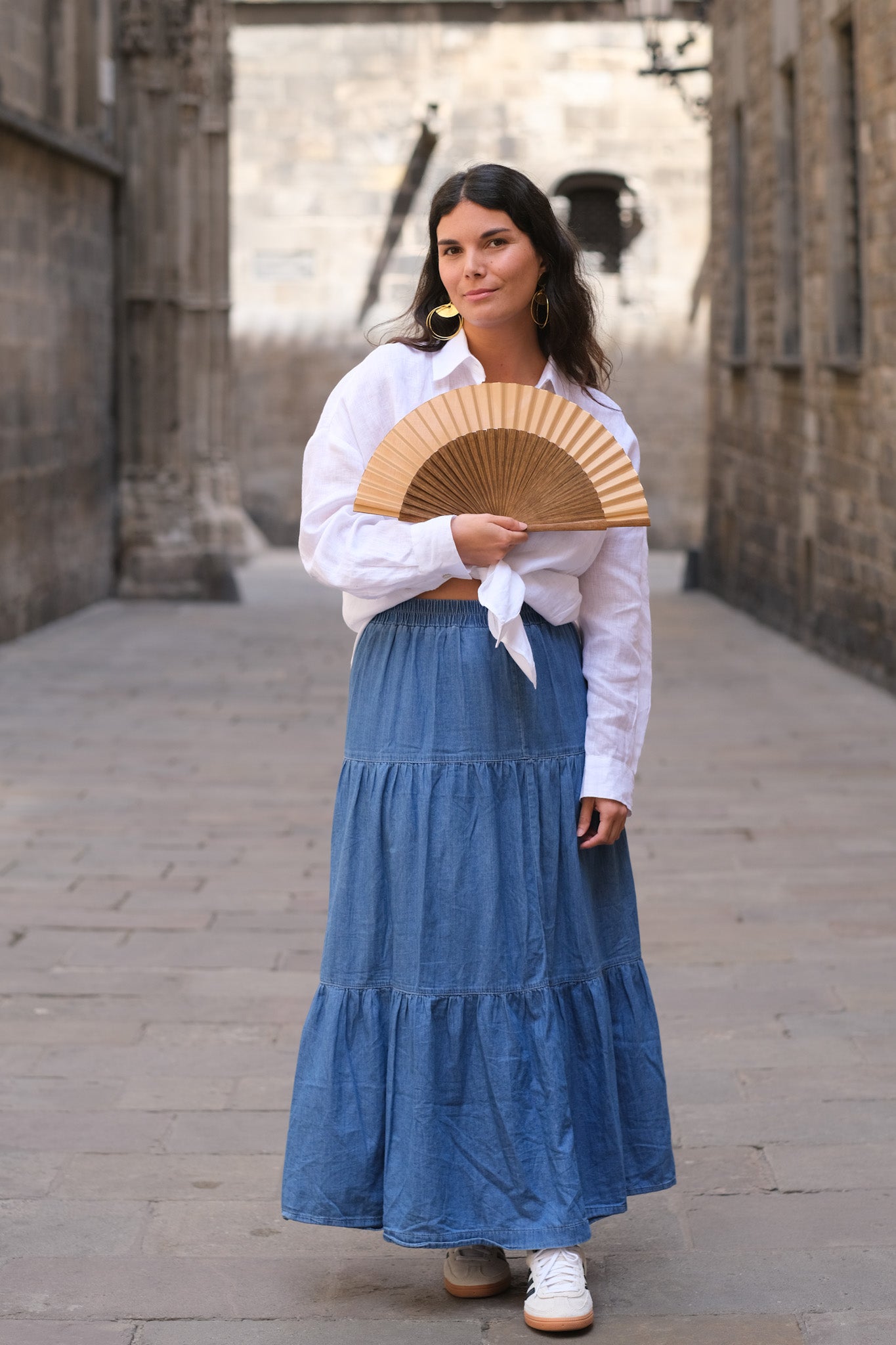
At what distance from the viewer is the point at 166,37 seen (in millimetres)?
16469

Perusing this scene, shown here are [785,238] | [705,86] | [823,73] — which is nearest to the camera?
[823,73]

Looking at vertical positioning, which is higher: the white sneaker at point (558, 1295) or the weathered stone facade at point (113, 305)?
the weathered stone facade at point (113, 305)

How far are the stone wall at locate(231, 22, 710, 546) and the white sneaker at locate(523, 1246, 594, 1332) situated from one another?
70.8ft

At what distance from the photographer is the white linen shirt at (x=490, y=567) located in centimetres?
284

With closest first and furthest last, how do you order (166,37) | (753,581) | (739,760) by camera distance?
1. (739,760)
2. (753,581)
3. (166,37)

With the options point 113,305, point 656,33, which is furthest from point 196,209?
point 656,33

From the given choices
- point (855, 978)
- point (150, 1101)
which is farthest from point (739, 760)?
point (150, 1101)

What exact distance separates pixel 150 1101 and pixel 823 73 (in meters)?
10.1

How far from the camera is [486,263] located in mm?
2912

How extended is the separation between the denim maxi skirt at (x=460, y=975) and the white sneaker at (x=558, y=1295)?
0.08 meters

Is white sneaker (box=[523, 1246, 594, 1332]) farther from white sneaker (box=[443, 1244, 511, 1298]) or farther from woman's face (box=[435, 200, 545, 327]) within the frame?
woman's face (box=[435, 200, 545, 327])

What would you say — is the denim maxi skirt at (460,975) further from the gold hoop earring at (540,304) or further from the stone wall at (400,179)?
the stone wall at (400,179)

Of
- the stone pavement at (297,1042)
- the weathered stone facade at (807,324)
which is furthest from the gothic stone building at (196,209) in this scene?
the stone pavement at (297,1042)

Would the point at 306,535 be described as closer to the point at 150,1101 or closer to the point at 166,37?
the point at 150,1101
